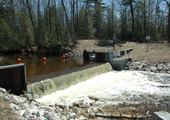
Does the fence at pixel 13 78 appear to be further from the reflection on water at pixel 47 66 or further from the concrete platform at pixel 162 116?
the concrete platform at pixel 162 116

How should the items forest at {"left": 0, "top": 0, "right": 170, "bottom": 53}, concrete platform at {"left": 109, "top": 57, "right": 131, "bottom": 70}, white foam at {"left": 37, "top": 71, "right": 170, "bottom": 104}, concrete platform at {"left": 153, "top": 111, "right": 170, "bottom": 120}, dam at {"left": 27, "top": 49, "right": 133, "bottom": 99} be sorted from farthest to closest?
forest at {"left": 0, "top": 0, "right": 170, "bottom": 53}
concrete platform at {"left": 109, "top": 57, "right": 131, "bottom": 70}
dam at {"left": 27, "top": 49, "right": 133, "bottom": 99}
white foam at {"left": 37, "top": 71, "right": 170, "bottom": 104}
concrete platform at {"left": 153, "top": 111, "right": 170, "bottom": 120}

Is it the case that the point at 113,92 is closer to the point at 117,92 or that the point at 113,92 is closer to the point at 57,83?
the point at 117,92

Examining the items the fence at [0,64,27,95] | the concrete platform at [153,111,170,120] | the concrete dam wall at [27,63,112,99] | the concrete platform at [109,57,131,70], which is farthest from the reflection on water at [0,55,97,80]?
the concrete platform at [153,111,170,120]

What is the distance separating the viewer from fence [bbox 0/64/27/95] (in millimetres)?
5763

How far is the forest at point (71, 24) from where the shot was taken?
25.8m

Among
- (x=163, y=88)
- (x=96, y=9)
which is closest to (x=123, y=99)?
(x=163, y=88)

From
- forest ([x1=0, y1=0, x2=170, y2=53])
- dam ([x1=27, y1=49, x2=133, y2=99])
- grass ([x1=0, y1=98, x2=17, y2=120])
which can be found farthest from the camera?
forest ([x1=0, y1=0, x2=170, y2=53])

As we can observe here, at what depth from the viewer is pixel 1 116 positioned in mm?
3527

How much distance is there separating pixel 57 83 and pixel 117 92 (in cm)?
335

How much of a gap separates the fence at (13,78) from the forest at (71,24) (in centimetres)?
1583

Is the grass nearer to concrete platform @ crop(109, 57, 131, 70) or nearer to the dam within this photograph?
the dam

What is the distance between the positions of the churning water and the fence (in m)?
1.09

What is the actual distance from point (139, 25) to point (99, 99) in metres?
29.7

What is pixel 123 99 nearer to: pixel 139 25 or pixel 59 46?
pixel 59 46
